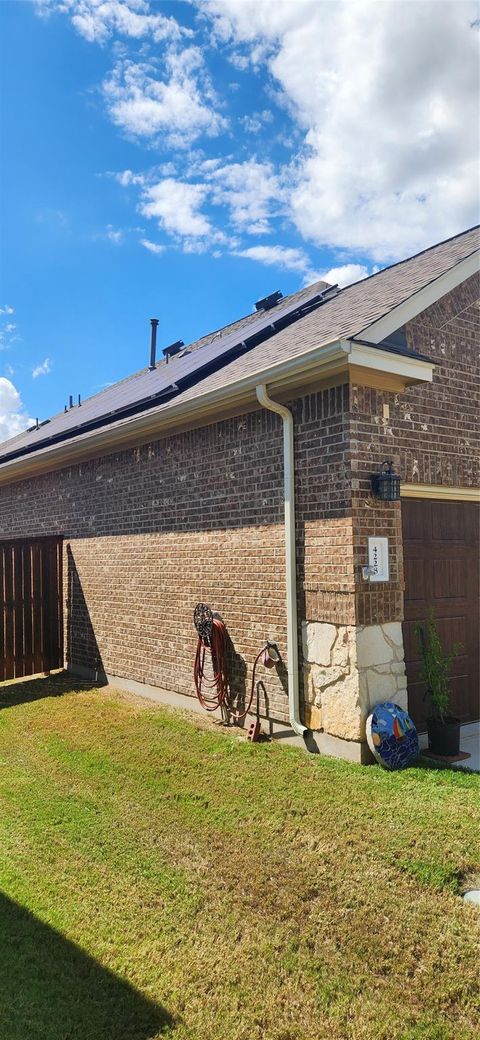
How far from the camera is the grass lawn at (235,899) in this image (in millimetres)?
2412

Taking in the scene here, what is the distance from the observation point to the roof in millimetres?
5492

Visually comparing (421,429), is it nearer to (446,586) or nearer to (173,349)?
(446,586)

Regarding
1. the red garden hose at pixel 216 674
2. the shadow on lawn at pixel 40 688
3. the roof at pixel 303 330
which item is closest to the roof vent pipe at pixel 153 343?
the roof at pixel 303 330

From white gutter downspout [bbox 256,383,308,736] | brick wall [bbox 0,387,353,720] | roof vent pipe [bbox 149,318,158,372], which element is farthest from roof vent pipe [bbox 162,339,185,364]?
white gutter downspout [bbox 256,383,308,736]

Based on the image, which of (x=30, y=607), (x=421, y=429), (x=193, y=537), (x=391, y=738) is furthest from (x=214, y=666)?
(x=30, y=607)

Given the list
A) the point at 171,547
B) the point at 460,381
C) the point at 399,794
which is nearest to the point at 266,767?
the point at 399,794

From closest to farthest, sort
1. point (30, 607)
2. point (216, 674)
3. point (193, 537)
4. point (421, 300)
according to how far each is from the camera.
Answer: point (421, 300) → point (216, 674) → point (193, 537) → point (30, 607)

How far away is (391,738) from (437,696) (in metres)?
0.76

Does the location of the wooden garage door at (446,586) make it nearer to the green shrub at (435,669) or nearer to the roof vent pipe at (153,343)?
the green shrub at (435,669)

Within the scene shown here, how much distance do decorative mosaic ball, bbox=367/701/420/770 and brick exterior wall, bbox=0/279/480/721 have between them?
0.72 metres

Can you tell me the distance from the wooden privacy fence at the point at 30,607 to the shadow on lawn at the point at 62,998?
608 cm

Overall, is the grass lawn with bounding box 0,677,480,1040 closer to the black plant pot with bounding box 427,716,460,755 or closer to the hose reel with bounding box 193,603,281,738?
the black plant pot with bounding box 427,716,460,755

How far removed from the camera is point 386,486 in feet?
16.6

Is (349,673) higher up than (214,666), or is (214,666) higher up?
(349,673)
